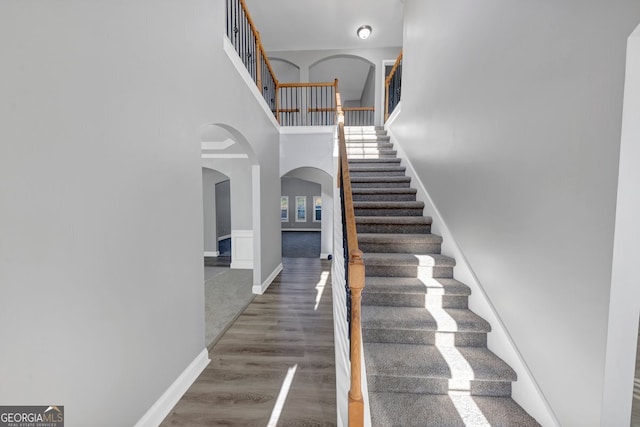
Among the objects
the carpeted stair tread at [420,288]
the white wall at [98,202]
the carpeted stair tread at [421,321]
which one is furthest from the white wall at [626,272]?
the white wall at [98,202]

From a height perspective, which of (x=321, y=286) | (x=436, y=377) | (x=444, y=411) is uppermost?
(x=436, y=377)

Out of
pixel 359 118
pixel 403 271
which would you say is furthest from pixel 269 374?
pixel 359 118

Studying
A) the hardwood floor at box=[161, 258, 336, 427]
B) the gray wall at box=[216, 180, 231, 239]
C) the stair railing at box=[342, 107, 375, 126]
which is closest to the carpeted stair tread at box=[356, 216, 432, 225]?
the hardwood floor at box=[161, 258, 336, 427]

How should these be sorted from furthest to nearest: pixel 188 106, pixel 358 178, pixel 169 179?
pixel 358 178, pixel 188 106, pixel 169 179

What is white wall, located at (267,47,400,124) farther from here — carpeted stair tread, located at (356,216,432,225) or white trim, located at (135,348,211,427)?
white trim, located at (135,348,211,427)

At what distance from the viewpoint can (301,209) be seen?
1456 cm

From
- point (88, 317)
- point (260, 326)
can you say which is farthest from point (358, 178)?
point (88, 317)

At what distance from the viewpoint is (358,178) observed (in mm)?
3750

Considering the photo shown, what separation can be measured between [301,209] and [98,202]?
13.2 meters

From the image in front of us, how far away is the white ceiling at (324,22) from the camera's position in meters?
5.53

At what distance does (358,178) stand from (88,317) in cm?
310

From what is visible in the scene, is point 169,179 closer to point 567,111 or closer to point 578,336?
point 567,111

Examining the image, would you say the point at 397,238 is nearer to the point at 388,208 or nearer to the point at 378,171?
the point at 388,208

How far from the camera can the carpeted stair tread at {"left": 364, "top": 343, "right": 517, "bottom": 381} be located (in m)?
1.71
